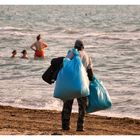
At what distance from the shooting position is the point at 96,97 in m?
8.71

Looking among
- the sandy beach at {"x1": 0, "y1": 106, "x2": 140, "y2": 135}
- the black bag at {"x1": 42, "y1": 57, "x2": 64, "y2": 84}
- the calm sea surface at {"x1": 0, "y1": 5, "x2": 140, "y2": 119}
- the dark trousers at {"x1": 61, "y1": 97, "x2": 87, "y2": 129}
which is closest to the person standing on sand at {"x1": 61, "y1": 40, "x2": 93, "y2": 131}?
the dark trousers at {"x1": 61, "y1": 97, "x2": 87, "y2": 129}

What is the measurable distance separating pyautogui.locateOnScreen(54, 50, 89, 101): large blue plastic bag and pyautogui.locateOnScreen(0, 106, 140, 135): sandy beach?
0.60 m

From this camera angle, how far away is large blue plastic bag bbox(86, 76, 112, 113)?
8688 mm

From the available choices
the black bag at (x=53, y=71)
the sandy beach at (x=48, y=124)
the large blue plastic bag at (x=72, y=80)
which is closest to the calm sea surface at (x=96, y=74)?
the sandy beach at (x=48, y=124)

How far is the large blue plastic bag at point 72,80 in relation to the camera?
325 inches

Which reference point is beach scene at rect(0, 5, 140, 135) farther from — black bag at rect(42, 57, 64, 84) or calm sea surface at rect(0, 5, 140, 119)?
black bag at rect(42, 57, 64, 84)

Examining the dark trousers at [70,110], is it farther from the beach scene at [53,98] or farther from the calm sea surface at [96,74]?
the calm sea surface at [96,74]

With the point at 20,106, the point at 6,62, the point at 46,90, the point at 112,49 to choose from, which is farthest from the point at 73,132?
the point at 112,49

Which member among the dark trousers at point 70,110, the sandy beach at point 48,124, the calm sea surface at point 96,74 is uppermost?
the dark trousers at point 70,110

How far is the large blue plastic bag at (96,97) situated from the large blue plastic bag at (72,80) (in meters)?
0.30

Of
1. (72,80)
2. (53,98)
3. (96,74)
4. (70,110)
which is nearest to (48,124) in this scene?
(70,110)

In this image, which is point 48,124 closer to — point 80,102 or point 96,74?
point 80,102

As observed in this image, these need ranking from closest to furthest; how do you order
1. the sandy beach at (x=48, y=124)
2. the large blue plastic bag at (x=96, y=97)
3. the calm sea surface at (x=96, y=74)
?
the large blue plastic bag at (x=96, y=97), the sandy beach at (x=48, y=124), the calm sea surface at (x=96, y=74)

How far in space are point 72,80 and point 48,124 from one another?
7.12 feet
